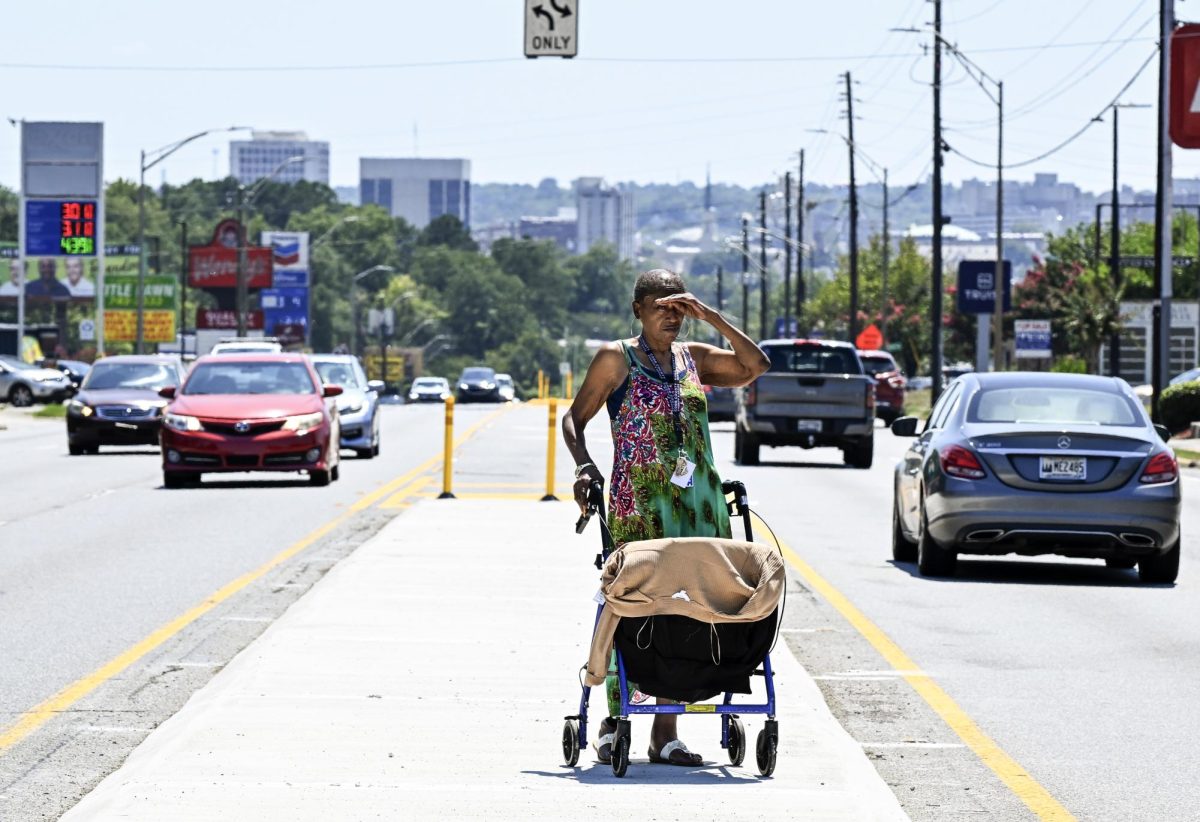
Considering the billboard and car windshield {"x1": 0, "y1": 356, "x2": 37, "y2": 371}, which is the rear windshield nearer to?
car windshield {"x1": 0, "y1": 356, "x2": 37, "y2": 371}

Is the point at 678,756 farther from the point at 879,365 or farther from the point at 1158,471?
the point at 879,365

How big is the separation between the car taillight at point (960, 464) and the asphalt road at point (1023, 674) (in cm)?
78

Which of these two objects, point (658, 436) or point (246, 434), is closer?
point (658, 436)

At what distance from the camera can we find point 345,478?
28812 millimetres

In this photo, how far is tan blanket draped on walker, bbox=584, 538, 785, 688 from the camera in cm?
796

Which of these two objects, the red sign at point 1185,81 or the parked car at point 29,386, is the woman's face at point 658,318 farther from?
the parked car at point 29,386

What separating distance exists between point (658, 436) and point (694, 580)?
667 millimetres

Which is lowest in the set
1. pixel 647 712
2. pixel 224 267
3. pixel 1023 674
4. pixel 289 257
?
pixel 1023 674

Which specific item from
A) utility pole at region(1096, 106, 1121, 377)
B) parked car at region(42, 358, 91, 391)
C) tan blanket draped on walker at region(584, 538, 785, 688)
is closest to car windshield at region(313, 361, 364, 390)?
tan blanket draped on walker at region(584, 538, 785, 688)

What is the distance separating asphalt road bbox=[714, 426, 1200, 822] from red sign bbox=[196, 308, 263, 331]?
104807mm

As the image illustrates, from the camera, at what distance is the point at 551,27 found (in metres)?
30.3

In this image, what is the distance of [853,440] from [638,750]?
2536 centimetres

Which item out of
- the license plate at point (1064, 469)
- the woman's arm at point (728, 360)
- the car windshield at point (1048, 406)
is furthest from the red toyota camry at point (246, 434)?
the woman's arm at point (728, 360)

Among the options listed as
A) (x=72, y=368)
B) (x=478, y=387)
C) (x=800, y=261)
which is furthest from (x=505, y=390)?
(x=72, y=368)
